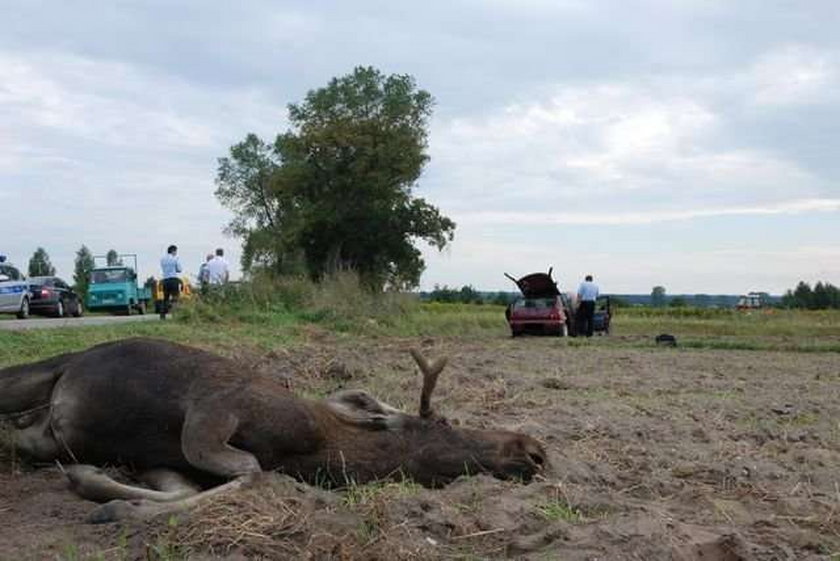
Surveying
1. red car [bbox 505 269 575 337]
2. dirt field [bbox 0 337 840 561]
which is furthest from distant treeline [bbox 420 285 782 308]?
dirt field [bbox 0 337 840 561]

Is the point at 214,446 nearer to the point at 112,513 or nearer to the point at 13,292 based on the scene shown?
the point at 112,513

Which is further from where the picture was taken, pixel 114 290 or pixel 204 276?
pixel 114 290

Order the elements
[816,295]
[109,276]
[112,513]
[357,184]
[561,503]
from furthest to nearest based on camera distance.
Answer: [816,295] → [357,184] → [109,276] → [561,503] → [112,513]

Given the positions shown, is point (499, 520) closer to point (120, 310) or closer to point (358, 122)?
point (120, 310)

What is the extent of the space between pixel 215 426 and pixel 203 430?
6 cm

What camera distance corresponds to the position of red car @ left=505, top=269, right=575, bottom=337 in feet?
92.0

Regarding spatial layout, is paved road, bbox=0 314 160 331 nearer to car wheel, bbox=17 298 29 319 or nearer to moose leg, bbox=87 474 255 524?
car wheel, bbox=17 298 29 319

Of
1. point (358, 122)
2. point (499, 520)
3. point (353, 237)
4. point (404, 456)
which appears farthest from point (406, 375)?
point (358, 122)

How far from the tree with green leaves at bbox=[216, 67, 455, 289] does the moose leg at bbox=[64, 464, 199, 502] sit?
46.4m

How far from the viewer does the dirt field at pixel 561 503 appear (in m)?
4.08

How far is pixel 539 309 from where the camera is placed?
92.7 feet

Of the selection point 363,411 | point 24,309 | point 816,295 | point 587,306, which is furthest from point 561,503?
point 816,295

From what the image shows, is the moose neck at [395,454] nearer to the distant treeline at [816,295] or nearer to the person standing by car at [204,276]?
the person standing by car at [204,276]

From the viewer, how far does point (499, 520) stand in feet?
14.8
